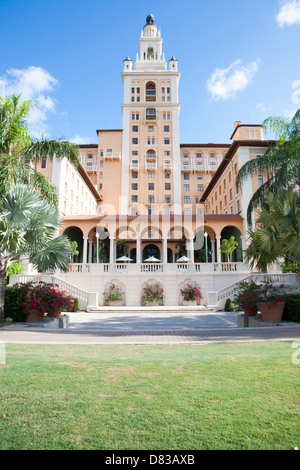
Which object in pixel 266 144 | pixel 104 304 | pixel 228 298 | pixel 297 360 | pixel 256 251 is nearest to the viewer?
pixel 297 360

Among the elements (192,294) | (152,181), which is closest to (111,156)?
(152,181)

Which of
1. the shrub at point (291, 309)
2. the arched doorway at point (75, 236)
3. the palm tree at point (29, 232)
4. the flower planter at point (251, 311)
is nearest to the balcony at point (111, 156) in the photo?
the arched doorway at point (75, 236)

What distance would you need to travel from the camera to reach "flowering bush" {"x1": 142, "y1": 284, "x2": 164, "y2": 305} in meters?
22.3

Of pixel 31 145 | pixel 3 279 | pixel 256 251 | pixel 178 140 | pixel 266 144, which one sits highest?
pixel 178 140

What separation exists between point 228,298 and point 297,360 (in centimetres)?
1491

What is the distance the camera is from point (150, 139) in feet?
186

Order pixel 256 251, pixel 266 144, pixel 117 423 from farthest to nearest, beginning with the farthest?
pixel 266 144 < pixel 256 251 < pixel 117 423

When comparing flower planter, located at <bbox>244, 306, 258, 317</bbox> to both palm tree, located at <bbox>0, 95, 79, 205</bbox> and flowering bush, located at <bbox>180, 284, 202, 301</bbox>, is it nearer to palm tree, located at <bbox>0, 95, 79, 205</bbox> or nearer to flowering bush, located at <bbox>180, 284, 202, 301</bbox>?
flowering bush, located at <bbox>180, 284, 202, 301</bbox>

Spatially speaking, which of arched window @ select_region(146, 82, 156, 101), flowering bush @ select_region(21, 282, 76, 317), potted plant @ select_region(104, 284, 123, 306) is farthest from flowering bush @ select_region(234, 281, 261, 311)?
arched window @ select_region(146, 82, 156, 101)

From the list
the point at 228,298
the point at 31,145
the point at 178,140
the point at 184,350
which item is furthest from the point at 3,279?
the point at 178,140

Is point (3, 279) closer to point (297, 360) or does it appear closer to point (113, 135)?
point (297, 360)

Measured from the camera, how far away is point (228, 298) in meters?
19.7

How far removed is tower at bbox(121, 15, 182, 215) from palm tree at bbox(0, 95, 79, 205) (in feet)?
129

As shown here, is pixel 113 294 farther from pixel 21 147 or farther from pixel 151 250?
pixel 151 250
